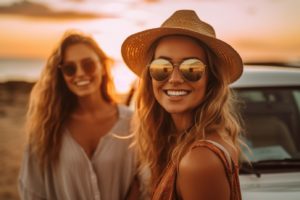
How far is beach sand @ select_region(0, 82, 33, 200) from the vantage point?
330 inches

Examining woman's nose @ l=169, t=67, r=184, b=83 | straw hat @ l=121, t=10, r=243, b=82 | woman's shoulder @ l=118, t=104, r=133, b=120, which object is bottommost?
woman's shoulder @ l=118, t=104, r=133, b=120

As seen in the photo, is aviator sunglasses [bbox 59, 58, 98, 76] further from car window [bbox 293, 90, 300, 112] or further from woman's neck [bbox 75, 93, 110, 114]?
car window [bbox 293, 90, 300, 112]

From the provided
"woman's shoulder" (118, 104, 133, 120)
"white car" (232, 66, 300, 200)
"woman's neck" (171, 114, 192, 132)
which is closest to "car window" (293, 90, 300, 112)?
"white car" (232, 66, 300, 200)

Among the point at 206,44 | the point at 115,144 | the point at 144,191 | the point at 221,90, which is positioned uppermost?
the point at 206,44

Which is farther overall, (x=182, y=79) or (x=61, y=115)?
(x=61, y=115)

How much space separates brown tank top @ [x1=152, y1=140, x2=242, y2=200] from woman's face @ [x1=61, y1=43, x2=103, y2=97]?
4.67 feet

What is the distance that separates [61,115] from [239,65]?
1.49 meters

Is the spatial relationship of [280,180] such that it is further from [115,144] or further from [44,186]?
[44,186]

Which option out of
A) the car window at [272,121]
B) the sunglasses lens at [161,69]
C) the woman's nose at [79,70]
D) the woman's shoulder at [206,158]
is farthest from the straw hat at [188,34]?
the car window at [272,121]

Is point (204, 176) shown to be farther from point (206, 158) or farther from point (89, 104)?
point (89, 104)

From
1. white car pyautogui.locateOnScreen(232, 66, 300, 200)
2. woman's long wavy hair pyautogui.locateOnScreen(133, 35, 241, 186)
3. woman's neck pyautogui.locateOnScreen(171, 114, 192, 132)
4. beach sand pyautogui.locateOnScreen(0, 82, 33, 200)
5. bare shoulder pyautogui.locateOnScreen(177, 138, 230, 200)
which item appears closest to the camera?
bare shoulder pyautogui.locateOnScreen(177, 138, 230, 200)

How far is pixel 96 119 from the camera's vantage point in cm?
351

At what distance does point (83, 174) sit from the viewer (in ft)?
10.7

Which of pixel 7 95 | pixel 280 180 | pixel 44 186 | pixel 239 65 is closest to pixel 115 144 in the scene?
pixel 44 186
